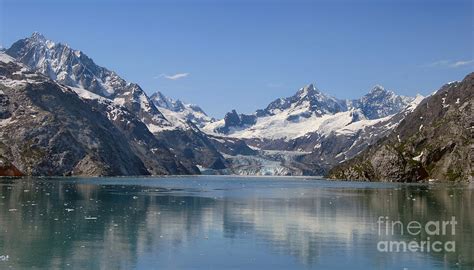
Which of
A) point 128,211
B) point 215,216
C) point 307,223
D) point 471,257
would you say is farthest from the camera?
point 128,211

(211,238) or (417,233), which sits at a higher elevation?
(417,233)

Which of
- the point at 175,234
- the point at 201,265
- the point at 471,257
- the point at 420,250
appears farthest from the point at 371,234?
the point at 201,265

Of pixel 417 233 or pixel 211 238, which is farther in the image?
pixel 417 233

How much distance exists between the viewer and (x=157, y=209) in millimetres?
107938

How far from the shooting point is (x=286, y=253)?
5925 centimetres

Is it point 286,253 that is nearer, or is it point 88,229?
point 286,253

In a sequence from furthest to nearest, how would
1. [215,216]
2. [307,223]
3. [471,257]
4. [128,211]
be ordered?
[128,211] → [215,216] → [307,223] → [471,257]

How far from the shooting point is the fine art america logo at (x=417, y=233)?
62359mm

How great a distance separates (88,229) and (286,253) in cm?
2773

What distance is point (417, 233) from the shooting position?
74.8 m

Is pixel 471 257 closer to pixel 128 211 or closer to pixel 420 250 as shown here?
pixel 420 250

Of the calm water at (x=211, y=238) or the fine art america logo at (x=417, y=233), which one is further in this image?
the fine art america logo at (x=417, y=233)

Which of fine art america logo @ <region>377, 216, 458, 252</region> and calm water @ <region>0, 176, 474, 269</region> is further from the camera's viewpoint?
fine art america logo @ <region>377, 216, 458, 252</region>

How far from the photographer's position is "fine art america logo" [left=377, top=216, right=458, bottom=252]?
62.4 meters
